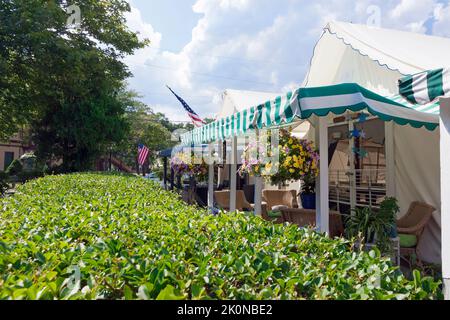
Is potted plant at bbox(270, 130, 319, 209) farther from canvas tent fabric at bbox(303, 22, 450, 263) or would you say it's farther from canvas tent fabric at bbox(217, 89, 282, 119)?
canvas tent fabric at bbox(217, 89, 282, 119)

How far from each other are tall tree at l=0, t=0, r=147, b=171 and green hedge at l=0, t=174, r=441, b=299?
1197 centimetres

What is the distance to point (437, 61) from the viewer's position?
6.14m

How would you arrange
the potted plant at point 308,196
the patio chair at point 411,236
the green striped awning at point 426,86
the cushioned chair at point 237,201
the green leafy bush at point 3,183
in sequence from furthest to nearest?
1. the green leafy bush at point 3,183
2. the cushioned chair at point 237,201
3. the potted plant at point 308,196
4. the patio chair at point 411,236
5. the green striped awning at point 426,86

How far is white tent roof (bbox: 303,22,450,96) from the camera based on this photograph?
6.09 meters

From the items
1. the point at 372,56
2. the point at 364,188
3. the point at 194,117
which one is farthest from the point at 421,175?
the point at 194,117

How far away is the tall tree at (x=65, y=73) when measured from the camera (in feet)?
39.9

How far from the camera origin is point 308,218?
510 centimetres

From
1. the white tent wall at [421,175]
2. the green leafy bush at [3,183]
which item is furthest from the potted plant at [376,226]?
the green leafy bush at [3,183]

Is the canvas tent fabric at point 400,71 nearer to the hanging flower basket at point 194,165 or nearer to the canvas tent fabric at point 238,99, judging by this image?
the hanging flower basket at point 194,165

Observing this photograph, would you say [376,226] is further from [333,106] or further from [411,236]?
[333,106]

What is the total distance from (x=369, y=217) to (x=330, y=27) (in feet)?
16.6

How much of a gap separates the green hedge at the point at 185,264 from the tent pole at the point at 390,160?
4.41m
